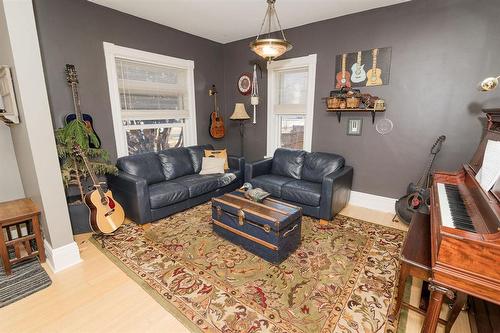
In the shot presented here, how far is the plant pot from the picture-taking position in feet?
8.70

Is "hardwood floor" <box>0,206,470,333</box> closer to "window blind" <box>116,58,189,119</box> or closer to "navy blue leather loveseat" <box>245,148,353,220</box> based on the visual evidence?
"navy blue leather loveseat" <box>245,148,353,220</box>

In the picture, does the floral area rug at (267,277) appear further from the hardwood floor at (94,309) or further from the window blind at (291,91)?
the window blind at (291,91)

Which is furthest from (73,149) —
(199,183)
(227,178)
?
(227,178)

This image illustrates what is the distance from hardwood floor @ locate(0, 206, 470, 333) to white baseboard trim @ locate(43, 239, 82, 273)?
6 centimetres

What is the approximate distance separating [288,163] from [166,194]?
6.19ft

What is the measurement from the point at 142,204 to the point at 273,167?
207cm

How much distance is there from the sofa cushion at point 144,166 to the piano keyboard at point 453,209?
3.10m

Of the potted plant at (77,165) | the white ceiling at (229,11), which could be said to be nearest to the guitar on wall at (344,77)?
the white ceiling at (229,11)

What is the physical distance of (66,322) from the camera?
1.63 meters

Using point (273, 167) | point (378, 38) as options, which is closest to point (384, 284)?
point (273, 167)

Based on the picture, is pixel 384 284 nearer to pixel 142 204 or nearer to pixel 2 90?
pixel 142 204

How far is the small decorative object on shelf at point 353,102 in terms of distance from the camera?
123 inches

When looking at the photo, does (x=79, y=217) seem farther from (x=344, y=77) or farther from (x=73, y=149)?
(x=344, y=77)

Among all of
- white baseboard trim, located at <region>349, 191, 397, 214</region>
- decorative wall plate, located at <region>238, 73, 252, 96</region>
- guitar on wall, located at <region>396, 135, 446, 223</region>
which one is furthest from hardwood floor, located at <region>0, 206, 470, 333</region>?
decorative wall plate, located at <region>238, 73, 252, 96</region>
